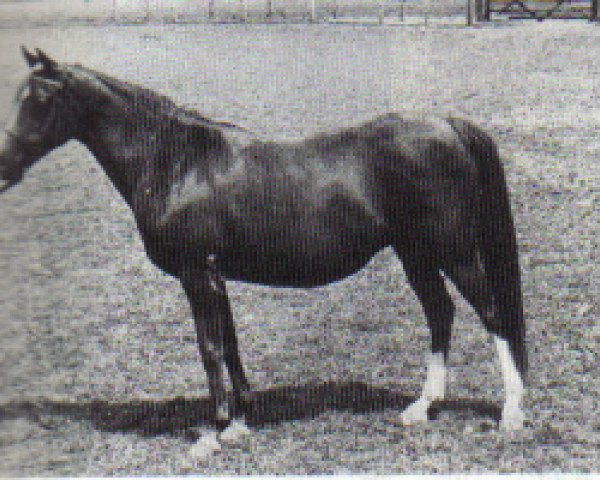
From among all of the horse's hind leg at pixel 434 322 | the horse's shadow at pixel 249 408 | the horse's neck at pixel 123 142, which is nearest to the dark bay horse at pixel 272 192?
the horse's neck at pixel 123 142

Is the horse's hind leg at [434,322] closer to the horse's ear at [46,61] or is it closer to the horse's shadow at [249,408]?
the horse's shadow at [249,408]

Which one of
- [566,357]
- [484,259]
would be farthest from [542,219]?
[484,259]

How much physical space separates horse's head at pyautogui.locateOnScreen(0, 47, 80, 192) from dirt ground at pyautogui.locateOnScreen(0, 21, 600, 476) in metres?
0.90

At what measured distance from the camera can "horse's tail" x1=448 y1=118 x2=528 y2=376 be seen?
5215 mm

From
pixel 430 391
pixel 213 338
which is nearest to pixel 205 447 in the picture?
pixel 213 338

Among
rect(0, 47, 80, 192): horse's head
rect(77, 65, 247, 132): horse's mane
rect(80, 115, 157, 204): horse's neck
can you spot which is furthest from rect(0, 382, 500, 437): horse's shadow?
rect(77, 65, 247, 132): horse's mane

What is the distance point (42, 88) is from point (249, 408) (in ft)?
7.50

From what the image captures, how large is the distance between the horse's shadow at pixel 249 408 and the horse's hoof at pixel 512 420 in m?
0.17

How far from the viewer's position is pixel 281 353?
21.4ft

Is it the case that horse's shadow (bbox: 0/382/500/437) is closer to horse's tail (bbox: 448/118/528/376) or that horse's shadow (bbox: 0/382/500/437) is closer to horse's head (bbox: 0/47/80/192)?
horse's tail (bbox: 448/118/528/376)

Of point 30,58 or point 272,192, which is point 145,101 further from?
point 272,192

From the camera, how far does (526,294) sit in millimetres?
7492

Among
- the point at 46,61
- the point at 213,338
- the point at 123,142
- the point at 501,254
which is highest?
the point at 46,61

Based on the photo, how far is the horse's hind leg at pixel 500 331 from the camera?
5.12 metres
